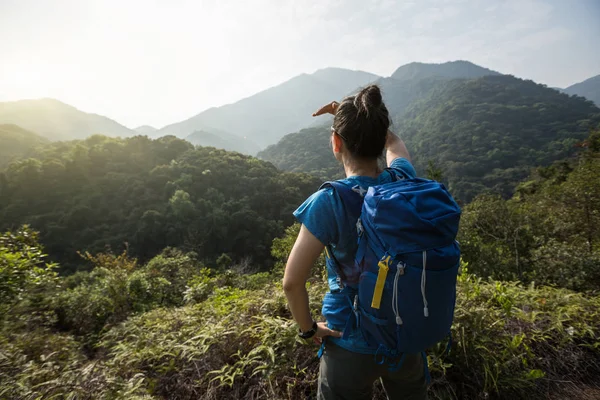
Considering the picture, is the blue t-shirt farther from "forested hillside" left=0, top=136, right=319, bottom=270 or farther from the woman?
"forested hillside" left=0, top=136, right=319, bottom=270

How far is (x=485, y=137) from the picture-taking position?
242ft

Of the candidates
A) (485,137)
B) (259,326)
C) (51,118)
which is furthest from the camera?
(51,118)

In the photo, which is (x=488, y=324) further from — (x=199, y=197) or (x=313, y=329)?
(x=199, y=197)

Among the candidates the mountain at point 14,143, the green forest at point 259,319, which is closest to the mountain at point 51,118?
the mountain at point 14,143

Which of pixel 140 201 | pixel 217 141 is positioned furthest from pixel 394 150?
pixel 217 141

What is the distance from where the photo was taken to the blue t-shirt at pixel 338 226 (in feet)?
3.15

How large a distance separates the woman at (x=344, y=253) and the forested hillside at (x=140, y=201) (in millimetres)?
28252

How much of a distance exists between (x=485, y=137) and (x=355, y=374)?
89715 millimetres

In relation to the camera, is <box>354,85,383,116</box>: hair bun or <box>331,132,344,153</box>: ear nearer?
<box>354,85,383,116</box>: hair bun

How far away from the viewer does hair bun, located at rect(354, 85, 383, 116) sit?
1.04 meters

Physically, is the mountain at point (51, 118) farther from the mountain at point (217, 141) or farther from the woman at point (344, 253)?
the woman at point (344, 253)

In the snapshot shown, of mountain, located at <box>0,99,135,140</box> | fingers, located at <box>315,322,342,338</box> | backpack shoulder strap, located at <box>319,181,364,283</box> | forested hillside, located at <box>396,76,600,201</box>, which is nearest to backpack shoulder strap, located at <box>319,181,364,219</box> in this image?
backpack shoulder strap, located at <box>319,181,364,283</box>

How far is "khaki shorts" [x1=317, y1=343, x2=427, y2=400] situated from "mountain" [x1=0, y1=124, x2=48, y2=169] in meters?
56.3

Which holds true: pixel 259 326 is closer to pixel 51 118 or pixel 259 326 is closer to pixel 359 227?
pixel 359 227
